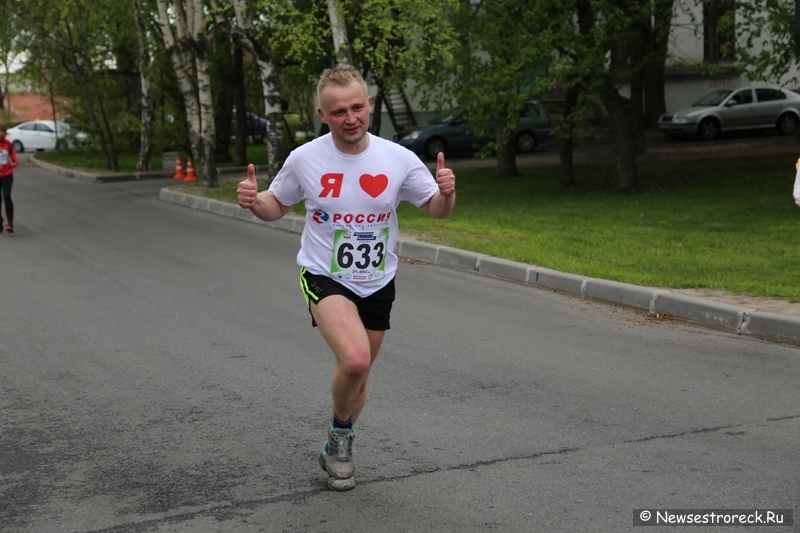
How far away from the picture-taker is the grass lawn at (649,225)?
418 inches

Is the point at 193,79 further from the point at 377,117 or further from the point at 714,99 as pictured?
the point at 714,99

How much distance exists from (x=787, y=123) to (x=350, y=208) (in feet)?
108

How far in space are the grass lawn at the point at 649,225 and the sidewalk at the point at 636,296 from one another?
236 millimetres

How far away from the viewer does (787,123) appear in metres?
34.8

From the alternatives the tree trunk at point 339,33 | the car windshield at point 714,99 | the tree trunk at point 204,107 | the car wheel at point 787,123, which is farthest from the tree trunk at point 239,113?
the car wheel at point 787,123

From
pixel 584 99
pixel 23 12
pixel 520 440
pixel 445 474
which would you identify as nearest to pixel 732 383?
pixel 520 440

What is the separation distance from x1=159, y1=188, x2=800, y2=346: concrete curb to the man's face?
15.7ft

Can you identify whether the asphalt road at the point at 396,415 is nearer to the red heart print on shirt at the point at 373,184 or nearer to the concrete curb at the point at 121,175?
the red heart print on shirt at the point at 373,184

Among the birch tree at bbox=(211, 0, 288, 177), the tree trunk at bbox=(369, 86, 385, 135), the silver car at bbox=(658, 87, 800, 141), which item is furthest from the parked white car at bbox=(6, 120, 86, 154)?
the birch tree at bbox=(211, 0, 288, 177)

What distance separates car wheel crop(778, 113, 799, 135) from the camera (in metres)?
34.8

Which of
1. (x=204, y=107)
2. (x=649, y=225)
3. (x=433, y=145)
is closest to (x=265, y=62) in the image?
(x=204, y=107)

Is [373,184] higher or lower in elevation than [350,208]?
higher

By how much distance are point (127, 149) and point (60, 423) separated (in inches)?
1461

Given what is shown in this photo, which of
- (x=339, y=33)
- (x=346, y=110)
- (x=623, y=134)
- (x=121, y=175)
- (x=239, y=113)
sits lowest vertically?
(x=121, y=175)
